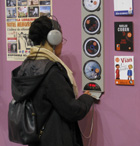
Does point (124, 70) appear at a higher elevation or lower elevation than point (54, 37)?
lower

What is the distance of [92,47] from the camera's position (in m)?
1.78

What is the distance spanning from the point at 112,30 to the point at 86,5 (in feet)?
0.70

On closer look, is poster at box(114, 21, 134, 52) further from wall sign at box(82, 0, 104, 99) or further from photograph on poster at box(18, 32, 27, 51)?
photograph on poster at box(18, 32, 27, 51)

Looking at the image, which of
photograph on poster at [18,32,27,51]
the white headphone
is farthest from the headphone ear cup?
photograph on poster at [18,32,27,51]

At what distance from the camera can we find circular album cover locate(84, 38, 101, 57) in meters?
1.76

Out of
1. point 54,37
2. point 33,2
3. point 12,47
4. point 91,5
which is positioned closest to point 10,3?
point 33,2

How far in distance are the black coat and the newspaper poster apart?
504 millimetres

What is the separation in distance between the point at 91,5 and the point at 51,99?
2.13 ft

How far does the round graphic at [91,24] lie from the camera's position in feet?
5.74

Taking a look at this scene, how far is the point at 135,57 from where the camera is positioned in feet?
5.54

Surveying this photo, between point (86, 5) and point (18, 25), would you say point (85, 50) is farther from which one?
point (18, 25)

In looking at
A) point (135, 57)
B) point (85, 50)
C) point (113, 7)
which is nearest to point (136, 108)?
point (135, 57)

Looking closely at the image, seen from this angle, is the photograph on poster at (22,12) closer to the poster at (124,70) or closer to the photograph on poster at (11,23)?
the photograph on poster at (11,23)

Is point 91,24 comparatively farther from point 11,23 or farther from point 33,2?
point 11,23
